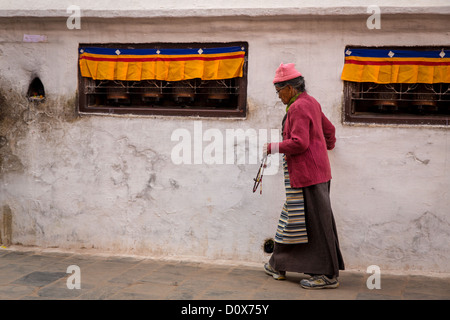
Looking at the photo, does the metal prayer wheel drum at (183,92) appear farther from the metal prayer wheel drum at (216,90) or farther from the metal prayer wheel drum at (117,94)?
the metal prayer wheel drum at (117,94)

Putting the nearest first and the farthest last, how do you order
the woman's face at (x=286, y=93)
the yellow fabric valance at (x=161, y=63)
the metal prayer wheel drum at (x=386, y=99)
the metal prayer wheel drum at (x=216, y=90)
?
the woman's face at (x=286, y=93) < the metal prayer wheel drum at (x=386, y=99) < the yellow fabric valance at (x=161, y=63) < the metal prayer wheel drum at (x=216, y=90)

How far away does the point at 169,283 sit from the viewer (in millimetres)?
4602

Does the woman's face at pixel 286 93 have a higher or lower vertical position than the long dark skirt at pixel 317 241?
higher

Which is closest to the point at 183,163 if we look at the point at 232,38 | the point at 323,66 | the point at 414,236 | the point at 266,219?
the point at 266,219

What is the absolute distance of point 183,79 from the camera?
18.0ft

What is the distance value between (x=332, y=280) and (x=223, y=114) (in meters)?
1.96

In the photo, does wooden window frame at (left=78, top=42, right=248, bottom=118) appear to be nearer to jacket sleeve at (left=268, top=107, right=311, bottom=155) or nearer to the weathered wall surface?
the weathered wall surface

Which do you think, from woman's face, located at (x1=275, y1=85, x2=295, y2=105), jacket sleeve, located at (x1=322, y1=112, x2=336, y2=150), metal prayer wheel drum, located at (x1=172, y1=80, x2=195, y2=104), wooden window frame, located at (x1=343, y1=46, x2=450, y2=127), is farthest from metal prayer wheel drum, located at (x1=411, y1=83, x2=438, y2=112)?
metal prayer wheel drum, located at (x1=172, y1=80, x2=195, y2=104)

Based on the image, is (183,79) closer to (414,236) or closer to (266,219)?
(266,219)

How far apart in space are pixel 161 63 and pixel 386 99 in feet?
7.52

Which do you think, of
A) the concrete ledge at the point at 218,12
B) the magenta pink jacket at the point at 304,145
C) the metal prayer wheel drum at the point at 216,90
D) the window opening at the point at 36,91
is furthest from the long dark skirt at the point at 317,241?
the window opening at the point at 36,91

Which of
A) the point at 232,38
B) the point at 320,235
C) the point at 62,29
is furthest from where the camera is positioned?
the point at 62,29

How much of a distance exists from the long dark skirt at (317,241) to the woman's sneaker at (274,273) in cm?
22

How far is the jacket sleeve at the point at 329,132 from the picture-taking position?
4719 millimetres
